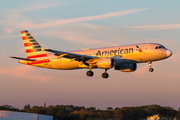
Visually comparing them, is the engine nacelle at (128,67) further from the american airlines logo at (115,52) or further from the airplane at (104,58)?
the american airlines logo at (115,52)

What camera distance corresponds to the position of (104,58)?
54.9 m

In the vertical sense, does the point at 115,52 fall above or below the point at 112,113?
above

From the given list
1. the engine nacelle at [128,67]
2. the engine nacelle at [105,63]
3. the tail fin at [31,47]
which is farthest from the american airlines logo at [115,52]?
the tail fin at [31,47]

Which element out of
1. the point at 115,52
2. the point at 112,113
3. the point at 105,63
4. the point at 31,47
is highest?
the point at 31,47

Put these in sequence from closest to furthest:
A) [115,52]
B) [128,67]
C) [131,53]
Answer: [131,53], [115,52], [128,67]

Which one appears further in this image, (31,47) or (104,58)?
(31,47)

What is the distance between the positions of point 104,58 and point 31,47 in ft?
60.5

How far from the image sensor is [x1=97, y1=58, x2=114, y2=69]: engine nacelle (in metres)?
53.6

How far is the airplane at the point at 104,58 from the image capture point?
53.9 meters

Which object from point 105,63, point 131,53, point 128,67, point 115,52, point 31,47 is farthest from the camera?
point 31,47

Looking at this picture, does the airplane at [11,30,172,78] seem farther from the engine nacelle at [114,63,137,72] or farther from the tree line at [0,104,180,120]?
the tree line at [0,104,180,120]

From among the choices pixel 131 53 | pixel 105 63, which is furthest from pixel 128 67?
pixel 105 63

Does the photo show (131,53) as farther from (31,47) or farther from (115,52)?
(31,47)

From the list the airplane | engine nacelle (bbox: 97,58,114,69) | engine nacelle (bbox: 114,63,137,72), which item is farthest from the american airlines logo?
engine nacelle (bbox: 114,63,137,72)
